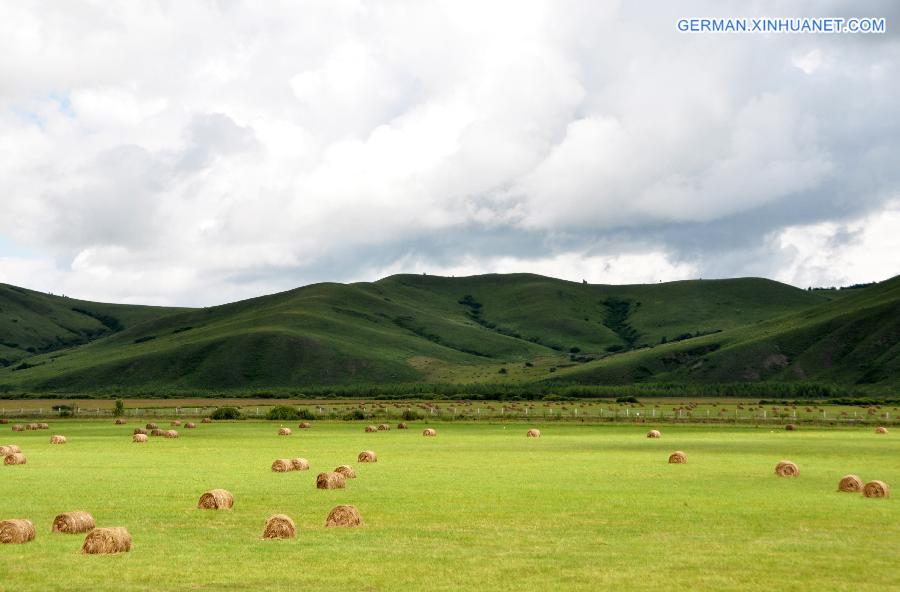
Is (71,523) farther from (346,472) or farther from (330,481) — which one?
(346,472)

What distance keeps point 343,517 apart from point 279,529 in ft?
8.34

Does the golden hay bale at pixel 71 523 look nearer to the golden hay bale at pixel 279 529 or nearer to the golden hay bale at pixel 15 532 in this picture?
the golden hay bale at pixel 15 532

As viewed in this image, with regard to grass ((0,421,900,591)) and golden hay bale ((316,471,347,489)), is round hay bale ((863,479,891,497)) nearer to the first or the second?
grass ((0,421,900,591))

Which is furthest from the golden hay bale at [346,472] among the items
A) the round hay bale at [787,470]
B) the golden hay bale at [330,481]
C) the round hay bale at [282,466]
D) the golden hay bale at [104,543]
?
the round hay bale at [787,470]

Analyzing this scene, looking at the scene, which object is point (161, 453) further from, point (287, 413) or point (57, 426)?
point (287, 413)

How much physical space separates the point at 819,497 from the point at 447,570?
1728cm

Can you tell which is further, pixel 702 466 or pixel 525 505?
pixel 702 466

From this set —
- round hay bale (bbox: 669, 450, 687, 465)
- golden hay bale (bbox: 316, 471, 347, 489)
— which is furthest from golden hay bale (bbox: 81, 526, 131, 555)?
round hay bale (bbox: 669, 450, 687, 465)

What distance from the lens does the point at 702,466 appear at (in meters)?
44.2

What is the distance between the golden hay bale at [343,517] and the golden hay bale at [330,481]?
8.19 meters

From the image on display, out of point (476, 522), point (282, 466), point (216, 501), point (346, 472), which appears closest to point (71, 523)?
point (216, 501)

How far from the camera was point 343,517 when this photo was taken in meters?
25.6

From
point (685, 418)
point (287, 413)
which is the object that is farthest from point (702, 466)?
point (287, 413)

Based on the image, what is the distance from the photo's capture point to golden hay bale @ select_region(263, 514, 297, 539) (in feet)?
76.8
